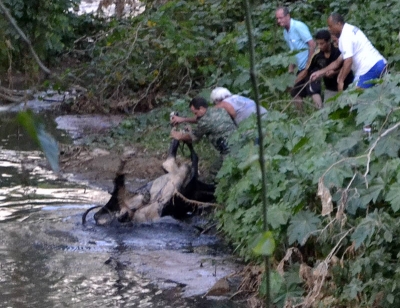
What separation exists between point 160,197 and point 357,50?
285 centimetres

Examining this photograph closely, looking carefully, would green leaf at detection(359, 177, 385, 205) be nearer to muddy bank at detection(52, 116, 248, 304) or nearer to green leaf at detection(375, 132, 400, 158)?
green leaf at detection(375, 132, 400, 158)

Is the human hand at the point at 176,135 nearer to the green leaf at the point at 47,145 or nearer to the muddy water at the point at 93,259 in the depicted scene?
the muddy water at the point at 93,259

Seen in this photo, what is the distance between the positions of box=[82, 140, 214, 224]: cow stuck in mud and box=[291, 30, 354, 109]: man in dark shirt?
180 cm

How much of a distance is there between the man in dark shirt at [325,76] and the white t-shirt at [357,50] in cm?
24

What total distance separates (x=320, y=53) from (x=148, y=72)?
539cm

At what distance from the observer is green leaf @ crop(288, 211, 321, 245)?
541cm

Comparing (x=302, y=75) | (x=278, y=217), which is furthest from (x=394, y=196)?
(x=302, y=75)

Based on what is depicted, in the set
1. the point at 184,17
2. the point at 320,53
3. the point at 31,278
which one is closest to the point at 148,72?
the point at 184,17

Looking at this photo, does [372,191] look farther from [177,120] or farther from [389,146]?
[177,120]

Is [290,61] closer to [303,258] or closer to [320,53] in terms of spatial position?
[320,53]

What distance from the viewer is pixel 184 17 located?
1409 cm

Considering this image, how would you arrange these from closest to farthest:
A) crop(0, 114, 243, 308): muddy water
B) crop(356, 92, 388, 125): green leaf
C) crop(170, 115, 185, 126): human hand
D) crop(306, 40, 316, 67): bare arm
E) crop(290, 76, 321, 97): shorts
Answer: crop(356, 92, 388, 125): green leaf, crop(0, 114, 243, 308): muddy water, crop(170, 115, 185, 126): human hand, crop(290, 76, 321, 97): shorts, crop(306, 40, 316, 67): bare arm

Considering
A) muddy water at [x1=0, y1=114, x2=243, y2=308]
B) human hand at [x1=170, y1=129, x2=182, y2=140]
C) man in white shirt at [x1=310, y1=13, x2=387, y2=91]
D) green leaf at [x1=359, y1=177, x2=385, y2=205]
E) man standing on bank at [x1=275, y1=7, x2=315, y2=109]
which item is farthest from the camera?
man standing on bank at [x1=275, y1=7, x2=315, y2=109]

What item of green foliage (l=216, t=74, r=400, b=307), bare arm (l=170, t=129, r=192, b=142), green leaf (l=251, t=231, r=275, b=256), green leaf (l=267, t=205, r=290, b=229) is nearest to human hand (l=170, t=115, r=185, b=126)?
bare arm (l=170, t=129, r=192, b=142)
